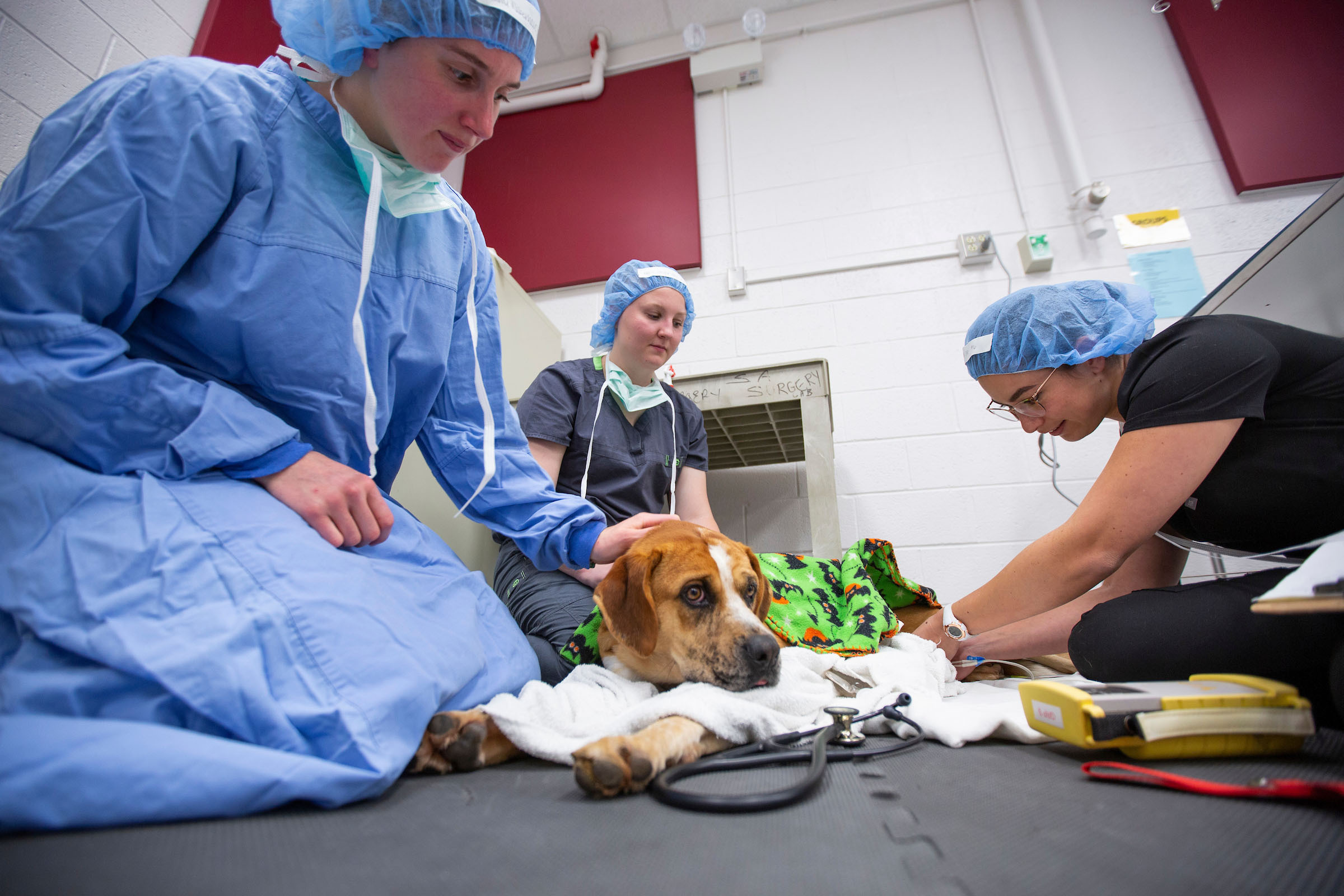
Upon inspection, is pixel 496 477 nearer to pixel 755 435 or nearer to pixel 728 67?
pixel 755 435

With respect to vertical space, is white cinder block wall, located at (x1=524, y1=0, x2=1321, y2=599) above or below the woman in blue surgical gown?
above

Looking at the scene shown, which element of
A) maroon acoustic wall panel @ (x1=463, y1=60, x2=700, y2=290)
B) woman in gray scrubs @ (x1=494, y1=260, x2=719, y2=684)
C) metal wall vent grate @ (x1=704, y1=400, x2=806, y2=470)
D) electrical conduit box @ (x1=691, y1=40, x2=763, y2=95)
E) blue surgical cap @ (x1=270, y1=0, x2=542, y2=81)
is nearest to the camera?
blue surgical cap @ (x1=270, y1=0, x2=542, y2=81)

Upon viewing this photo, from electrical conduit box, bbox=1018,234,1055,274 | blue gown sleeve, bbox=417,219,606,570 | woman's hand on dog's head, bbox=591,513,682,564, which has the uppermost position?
electrical conduit box, bbox=1018,234,1055,274

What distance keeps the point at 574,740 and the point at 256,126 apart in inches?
51.4

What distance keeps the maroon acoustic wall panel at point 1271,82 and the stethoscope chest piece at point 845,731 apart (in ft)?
13.1

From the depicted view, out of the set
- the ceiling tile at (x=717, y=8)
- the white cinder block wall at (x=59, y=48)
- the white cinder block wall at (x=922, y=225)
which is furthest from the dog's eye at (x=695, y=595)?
the ceiling tile at (x=717, y=8)

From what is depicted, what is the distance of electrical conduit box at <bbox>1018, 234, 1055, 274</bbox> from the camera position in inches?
126

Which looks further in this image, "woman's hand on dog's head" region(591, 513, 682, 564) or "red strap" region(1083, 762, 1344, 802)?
"woman's hand on dog's head" region(591, 513, 682, 564)

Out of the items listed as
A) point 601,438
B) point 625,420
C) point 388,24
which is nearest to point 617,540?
point 601,438

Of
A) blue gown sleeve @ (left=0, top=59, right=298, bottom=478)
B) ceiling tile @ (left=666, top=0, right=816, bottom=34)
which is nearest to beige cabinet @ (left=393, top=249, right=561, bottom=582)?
blue gown sleeve @ (left=0, top=59, right=298, bottom=478)

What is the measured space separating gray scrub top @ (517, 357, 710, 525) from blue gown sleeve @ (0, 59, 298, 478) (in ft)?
3.77

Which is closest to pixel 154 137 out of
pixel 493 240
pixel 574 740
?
pixel 574 740

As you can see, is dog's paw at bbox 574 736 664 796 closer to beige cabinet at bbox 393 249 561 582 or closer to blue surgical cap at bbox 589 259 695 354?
beige cabinet at bbox 393 249 561 582

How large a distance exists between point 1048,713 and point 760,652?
52 cm
